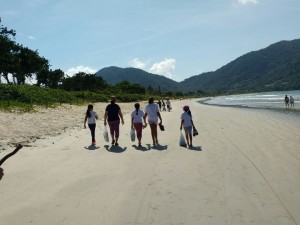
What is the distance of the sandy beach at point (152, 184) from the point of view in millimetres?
6438

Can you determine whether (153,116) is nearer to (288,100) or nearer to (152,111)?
(152,111)

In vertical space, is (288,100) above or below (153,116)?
below

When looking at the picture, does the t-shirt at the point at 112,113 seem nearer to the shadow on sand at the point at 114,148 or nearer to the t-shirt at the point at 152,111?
the shadow on sand at the point at 114,148

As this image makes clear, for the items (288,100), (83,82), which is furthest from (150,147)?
(83,82)

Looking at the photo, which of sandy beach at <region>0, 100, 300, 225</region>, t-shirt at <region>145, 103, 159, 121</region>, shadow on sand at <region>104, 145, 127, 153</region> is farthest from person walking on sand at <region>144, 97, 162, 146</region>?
shadow on sand at <region>104, 145, 127, 153</region>

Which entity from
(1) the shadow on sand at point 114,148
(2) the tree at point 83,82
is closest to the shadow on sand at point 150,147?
(1) the shadow on sand at point 114,148

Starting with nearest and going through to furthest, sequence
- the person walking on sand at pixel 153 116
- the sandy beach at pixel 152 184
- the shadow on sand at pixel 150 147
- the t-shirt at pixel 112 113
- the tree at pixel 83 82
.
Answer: the sandy beach at pixel 152 184 < the shadow on sand at pixel 150 147 < the t-shirt at pixel 112 113 < the person walking on sand at pixel 153 116 < the tree at pixel 83 82

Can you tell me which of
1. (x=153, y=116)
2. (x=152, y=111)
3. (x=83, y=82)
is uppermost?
(x=83, y=82)

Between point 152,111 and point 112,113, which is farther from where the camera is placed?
point 152,111

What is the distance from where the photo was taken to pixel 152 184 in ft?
27.7

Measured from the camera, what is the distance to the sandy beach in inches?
253

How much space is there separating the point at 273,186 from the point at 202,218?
8.78 ft

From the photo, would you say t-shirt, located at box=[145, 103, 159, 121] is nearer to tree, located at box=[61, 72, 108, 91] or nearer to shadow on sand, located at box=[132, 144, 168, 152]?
shadow on sand, located at box=[132, 144, 168, 152]

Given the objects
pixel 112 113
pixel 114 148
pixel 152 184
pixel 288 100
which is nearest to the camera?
pixel 152 184
